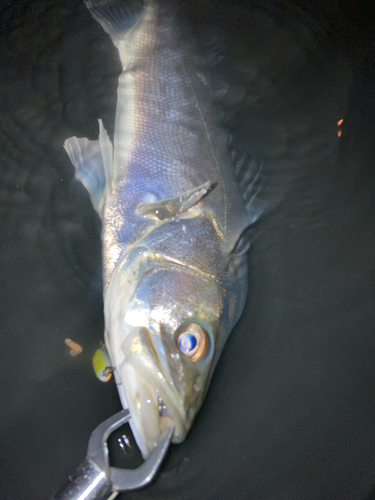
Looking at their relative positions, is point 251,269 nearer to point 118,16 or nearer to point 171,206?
point 171,206

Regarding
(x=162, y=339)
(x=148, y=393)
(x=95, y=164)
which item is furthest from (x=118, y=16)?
(x=148, y=393)

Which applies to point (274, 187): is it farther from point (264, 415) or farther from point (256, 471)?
point (256, 471)

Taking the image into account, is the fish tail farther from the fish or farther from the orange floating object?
the orange floating object

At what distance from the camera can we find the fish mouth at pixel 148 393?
1052 mm

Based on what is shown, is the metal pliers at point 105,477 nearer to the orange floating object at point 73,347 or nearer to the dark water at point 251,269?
the dark water at point 251,269

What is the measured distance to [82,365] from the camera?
1.55 meters

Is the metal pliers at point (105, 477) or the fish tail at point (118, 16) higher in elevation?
the fish tail at point (118, 16)

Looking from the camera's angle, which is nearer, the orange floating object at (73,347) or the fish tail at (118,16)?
the orange floating object at (73,347)

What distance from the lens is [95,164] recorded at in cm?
154

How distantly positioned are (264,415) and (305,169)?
1.43 m

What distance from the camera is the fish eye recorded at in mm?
1135

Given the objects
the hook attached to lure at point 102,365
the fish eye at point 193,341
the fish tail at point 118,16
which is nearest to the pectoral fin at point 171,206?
the fish eye at point 193,341

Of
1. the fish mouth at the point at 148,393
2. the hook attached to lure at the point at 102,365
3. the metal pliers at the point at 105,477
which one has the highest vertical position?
the fish mouth at the point at 148,393

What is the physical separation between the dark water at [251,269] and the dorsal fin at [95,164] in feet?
0.76
